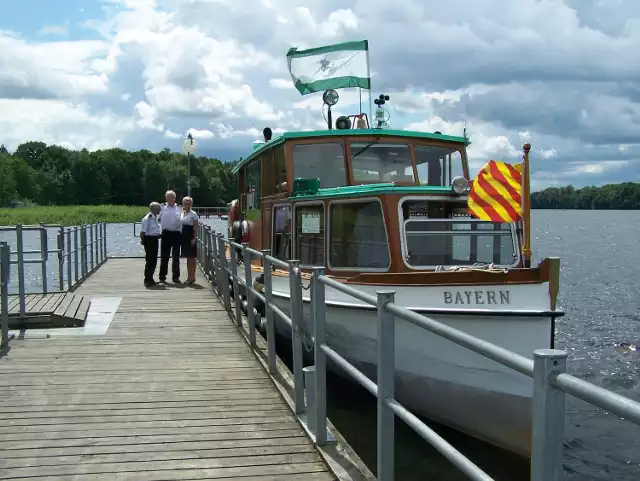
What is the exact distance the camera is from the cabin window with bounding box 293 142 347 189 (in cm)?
906

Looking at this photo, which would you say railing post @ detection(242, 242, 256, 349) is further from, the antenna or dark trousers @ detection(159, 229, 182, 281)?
dark trousers @ detection(159, 229, 182, 281)

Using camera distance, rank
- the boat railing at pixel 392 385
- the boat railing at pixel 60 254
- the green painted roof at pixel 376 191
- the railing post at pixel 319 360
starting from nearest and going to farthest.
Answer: the boat railing at pixel 392 385 → the railing post at pixel 319 360 → the green painted roof at pixel 376 191 → the boat railing at pixel 60 254

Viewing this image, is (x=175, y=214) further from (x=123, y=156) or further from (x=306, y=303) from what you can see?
(x=123, y=156)

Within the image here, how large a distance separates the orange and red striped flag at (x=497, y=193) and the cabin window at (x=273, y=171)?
115 inches

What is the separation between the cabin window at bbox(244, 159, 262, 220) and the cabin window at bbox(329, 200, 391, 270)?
8.99 feet

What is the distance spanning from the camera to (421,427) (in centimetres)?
299

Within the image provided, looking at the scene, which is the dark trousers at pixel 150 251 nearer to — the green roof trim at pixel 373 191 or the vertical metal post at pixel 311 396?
the green roof trim at pixel 373 191

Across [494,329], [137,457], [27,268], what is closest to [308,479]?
[137,457]

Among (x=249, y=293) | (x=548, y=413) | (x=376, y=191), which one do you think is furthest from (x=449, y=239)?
(x=548, y=413)

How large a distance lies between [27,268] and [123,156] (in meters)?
108

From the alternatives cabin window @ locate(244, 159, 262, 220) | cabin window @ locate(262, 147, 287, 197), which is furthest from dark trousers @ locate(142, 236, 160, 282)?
cabin window @ locate(262, 147, 287, 197)

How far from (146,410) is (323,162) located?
460 cm

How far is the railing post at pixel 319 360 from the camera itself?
4535mm

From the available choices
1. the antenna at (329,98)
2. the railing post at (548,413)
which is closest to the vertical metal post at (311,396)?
the railing post at (548,413)
